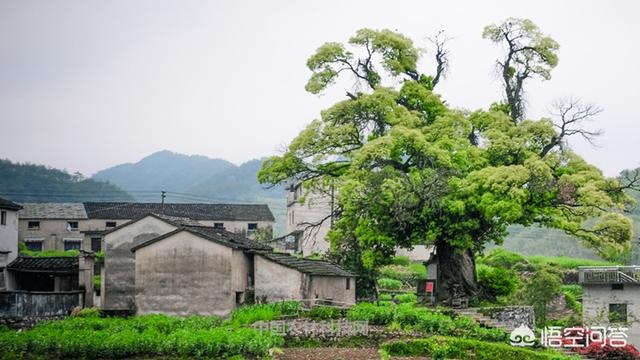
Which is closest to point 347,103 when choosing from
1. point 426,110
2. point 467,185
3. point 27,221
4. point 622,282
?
point 426,110

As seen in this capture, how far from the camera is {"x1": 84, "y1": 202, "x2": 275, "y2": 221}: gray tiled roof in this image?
7565 cm

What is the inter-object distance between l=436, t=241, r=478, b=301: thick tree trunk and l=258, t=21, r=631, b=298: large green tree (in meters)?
0.06

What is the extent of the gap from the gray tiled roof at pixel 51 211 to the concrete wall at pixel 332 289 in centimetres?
3650

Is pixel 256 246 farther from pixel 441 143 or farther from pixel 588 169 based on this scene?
pixel 588 169

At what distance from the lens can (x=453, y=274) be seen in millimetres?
43844

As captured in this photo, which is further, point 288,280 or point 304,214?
point 304,214

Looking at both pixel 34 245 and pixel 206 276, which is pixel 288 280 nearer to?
pixel 206 276

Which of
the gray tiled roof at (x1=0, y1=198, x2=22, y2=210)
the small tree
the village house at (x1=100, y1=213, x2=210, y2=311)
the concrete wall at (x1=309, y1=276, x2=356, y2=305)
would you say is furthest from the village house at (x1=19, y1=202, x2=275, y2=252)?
the small tree

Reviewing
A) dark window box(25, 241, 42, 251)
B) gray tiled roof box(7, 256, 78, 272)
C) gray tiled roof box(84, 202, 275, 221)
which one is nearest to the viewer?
gray tiled roof box(7, 256, 78, 272)

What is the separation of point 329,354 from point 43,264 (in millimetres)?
28076

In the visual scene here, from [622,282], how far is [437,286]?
9.39 meters

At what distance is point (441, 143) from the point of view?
42969mm

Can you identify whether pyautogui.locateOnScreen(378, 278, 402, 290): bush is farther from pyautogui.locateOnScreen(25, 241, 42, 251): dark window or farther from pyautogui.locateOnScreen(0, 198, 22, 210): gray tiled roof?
pyautogui.locateOnScreen(25, 241, 42, 251): dark window

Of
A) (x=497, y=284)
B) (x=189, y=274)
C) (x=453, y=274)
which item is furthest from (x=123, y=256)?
(x=497, y=284)
